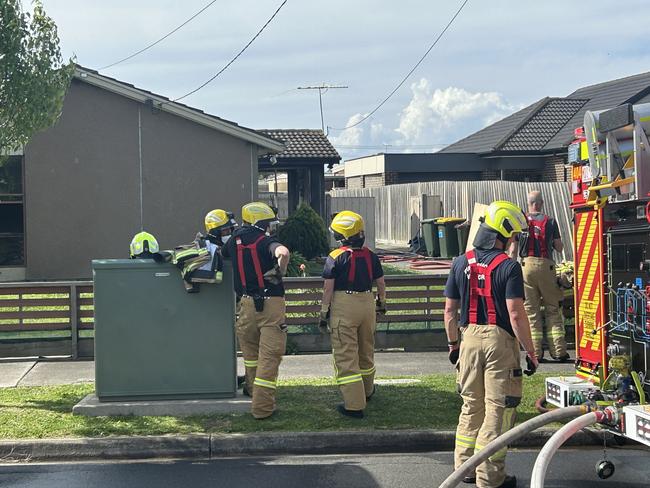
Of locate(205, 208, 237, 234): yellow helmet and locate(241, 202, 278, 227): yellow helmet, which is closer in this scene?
locate(241, 202, 278, 227): yellow helmet

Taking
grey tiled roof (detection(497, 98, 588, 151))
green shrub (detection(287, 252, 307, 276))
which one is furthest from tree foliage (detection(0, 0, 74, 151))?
grey tiled roof (detection(497, 98, 588, 151))

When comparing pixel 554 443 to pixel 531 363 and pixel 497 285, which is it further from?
pixel 497 285

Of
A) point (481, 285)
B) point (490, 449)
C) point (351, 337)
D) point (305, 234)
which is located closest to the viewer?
point (490, 449)

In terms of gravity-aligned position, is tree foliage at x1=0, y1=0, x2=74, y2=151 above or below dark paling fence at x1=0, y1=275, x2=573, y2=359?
above

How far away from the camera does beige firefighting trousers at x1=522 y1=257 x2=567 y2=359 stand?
10.3 m

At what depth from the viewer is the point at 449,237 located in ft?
83.5

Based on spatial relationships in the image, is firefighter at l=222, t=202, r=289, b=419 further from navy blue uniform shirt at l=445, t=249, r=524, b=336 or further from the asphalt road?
navy blue uniform shirt at l=445, t=249, r=524, b=336

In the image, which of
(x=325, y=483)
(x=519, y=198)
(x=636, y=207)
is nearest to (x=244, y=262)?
(x=325, y=483)

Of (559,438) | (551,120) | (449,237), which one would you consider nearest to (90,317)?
(559,438)

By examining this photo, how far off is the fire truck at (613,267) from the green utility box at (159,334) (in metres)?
2.99

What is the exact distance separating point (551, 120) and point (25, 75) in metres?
30.7

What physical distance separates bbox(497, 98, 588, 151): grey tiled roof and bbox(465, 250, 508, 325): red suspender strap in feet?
Answer: 96.0

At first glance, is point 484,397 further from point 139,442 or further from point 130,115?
point 130,115

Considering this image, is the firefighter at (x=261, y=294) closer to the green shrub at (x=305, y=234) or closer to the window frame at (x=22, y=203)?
the window frame at (x=22, y=203)
